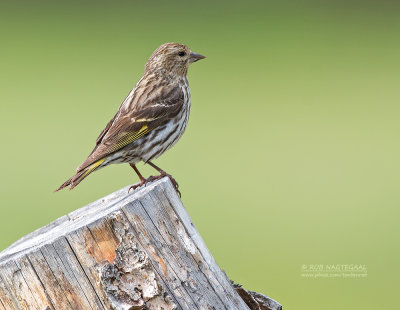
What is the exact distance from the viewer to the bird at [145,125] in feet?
18.5

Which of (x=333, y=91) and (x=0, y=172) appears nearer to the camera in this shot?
(x=0, y=172)

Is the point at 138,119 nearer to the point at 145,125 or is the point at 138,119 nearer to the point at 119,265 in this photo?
Answer: the point at 145,125

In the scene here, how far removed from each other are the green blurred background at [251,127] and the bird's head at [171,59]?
289 cm

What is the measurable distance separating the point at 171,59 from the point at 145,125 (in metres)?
0.93

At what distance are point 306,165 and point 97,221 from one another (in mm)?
9989

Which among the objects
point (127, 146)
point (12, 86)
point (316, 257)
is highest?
point (12, 86)

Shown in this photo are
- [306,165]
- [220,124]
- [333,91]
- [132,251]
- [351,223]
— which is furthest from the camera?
[333,91]

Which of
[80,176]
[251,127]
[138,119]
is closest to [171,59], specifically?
[138,119]

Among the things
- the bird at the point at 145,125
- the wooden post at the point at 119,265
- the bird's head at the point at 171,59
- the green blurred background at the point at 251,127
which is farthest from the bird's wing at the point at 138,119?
the green blurred background at the point at 251,127

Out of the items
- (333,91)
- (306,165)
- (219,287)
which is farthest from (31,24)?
(219,287)

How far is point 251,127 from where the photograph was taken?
14812 mm

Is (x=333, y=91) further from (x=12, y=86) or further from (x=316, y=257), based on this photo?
(x=316, y=257)

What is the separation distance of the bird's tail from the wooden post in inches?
52.6

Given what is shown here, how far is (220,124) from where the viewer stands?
1473cm
